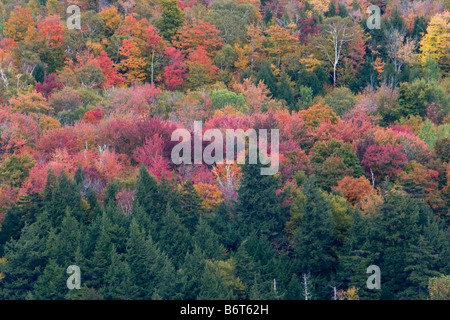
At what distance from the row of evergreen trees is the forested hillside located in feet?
0.37

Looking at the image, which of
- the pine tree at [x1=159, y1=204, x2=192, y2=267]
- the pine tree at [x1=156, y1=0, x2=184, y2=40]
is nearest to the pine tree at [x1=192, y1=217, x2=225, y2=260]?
the pine tree at [x1=159, y1=204, x2=192, y2=267]

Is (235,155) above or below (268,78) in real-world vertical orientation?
below

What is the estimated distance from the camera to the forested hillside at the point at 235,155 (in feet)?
135

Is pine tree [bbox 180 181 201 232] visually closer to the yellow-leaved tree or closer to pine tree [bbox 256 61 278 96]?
pine tree [bbox 256 61 278 96]

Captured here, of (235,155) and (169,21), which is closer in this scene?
(235,155)

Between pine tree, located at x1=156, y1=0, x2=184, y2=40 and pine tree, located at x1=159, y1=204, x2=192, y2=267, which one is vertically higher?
pine tree, located at x1=156, y1=0, x2=184, y2=40

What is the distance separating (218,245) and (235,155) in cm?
1332

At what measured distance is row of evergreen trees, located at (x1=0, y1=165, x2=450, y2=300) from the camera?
39938 millimetres

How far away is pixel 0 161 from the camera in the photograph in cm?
5569

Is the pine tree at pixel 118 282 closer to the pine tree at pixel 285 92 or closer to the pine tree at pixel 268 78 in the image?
the pine tree at pixel 285 92

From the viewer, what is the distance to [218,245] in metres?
43.2

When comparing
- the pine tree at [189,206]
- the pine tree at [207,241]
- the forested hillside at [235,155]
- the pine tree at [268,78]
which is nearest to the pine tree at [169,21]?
the forested hillside at [235,155]

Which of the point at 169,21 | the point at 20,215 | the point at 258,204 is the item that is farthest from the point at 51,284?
the point at 169,21

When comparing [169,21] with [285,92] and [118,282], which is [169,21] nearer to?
[285,92]
